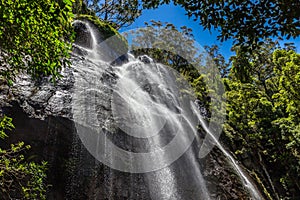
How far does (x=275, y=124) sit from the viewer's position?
52.8 ft

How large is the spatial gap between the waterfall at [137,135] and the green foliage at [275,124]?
17.2ft

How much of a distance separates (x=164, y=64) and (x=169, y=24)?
263 inches

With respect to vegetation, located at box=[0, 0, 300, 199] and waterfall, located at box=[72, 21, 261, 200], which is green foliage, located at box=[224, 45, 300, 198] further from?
waterfall, located at box=[72, 21, 261, 200]

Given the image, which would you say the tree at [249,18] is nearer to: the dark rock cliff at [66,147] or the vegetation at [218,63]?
the vegetation at [218,63]

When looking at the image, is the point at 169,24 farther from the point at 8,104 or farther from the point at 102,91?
the point at 8,104

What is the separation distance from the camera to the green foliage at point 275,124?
14.8 meters

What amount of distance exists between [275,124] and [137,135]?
34.0ft

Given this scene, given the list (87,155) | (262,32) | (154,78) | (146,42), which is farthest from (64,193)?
(146,42)

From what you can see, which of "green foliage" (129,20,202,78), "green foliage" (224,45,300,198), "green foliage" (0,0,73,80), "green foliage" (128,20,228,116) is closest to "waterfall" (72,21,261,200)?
"green foliage" (0,0,73,80)

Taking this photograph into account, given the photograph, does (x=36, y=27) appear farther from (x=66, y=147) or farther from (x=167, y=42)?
(x=167, y=42)

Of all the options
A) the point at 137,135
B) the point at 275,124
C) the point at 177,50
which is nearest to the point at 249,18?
the point at 137,135

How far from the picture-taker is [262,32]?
405 cm

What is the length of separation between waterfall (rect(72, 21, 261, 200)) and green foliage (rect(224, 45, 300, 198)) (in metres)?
5.24

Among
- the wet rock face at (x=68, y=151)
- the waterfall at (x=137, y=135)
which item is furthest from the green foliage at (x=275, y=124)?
the wet rock face at (x=68, y=151)
